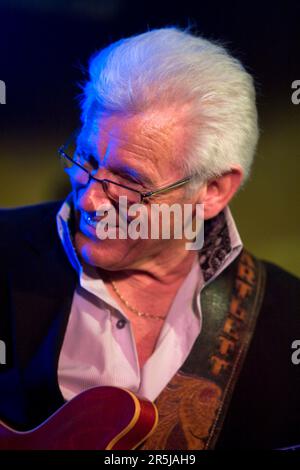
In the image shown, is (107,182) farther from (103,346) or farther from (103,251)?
(103,346)

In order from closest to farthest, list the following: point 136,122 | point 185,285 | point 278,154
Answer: point 136,122 < point 185,285 < point 278,154

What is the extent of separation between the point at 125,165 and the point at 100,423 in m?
0.52

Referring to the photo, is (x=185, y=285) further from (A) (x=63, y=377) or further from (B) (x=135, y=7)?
(B) (x=135, y=7)

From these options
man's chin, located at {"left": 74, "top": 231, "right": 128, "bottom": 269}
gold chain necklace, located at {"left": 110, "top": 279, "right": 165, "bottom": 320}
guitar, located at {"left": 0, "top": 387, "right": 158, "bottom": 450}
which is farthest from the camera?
gold chain necklace, located at {"left": 110, "top": 279, "right": 165, "bottom": 320}

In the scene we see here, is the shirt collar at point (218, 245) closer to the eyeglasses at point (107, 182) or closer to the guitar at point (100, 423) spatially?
the eyeglasses at point (107, 182)

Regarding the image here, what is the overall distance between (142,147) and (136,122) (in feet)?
0.17

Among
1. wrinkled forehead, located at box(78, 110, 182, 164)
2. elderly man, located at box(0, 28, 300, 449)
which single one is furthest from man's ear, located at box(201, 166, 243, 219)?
wrinkled forehead, located at box(78, 110, 182, 164)

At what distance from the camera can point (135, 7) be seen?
1.42 metres

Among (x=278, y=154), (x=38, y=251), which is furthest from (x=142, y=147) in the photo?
(x=278, y=154)

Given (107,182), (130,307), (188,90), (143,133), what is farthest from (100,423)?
(188,90)

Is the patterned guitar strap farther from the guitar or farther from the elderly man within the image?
the guitar

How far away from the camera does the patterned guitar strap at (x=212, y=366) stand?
128 centimetres

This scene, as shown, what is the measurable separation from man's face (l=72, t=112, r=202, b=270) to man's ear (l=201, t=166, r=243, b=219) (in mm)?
84

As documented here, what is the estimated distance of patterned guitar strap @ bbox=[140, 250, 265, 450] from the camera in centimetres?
128
